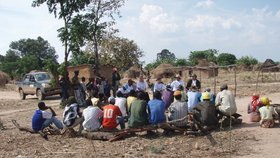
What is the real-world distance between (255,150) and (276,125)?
2922 mm

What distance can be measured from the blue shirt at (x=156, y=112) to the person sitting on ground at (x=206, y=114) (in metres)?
0.93

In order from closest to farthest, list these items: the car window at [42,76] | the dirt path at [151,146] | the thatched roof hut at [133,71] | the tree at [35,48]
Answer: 1. the dirt path at [151,146]
2. the car window at [42,76]
3. the thatched roof hut at [133,71]
4. the tree at [35,48]

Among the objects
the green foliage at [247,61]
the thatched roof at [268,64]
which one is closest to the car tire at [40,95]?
the thatched roof at [268,64]

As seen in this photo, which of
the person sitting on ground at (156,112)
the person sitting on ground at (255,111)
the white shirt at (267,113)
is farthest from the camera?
the person sitting on ground at (255,111)

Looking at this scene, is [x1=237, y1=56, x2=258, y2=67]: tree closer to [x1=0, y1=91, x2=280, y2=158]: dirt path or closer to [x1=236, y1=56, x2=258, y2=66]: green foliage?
[x1=236, y1=56, x2=258, y2=66]: green foliage

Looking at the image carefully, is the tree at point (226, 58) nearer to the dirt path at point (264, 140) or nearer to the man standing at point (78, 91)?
the man standing at point (78, 91)

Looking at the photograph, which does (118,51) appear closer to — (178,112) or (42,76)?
(42,76)

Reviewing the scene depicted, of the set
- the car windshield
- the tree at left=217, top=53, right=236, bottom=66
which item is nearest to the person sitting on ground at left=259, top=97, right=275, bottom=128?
the car windshield

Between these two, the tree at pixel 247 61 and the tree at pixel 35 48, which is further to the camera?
the tree at pixel 35 48

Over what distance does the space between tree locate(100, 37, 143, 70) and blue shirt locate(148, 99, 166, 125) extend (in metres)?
30.9

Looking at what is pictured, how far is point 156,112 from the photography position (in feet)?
39.1

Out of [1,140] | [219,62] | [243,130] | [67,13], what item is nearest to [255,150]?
[243,130]

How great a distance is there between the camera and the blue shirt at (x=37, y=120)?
12938 mm

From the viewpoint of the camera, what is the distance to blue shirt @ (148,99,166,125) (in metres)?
11.9
